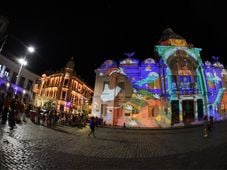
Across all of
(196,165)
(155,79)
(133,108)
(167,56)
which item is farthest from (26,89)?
(196,165)

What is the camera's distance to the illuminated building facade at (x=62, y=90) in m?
52.7

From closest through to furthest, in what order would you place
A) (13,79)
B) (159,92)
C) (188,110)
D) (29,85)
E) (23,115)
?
(23,115) → (188,110) → (159,92) → (13,79) → (29,85)

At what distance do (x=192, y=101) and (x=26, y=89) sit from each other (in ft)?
122

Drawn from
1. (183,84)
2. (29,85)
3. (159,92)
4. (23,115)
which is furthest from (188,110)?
(29,85)

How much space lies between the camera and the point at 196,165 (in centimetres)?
604

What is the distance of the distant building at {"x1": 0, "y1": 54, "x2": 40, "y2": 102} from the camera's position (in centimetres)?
3238

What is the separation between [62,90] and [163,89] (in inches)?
1324

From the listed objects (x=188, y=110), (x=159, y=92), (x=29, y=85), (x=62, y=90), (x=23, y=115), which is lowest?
(x=23, y=115)

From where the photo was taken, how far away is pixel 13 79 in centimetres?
3556

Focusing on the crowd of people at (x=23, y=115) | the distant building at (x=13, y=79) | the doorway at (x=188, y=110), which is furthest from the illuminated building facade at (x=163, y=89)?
the distant building at (x=13, y=79)

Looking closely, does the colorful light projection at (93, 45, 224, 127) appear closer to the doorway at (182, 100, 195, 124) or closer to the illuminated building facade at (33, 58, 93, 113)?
the doorway at (182, 100, 195, 124)

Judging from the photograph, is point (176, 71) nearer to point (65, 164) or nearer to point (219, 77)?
point (219, 77)

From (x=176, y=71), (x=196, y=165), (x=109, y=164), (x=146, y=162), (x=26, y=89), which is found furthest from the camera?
(x=26, y=89)

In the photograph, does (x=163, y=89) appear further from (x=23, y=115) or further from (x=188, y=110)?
(x=23, y=115)
